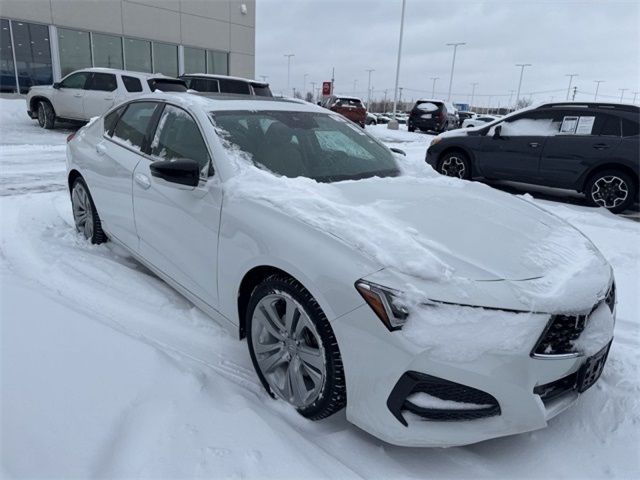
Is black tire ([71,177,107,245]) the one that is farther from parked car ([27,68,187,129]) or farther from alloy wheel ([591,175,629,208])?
parked car ([27,68,187,129])

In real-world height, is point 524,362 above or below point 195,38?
below

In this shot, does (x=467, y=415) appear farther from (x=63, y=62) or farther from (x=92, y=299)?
(x=63, y=62)

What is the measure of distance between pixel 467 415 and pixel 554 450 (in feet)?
2.06

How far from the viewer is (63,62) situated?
1847 centimetres

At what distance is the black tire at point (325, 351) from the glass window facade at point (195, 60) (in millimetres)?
23170

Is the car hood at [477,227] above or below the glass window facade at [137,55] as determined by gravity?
below

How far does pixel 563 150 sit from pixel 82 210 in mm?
6760

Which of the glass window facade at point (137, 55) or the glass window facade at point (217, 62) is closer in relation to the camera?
the glass window facade at point (137, 55)

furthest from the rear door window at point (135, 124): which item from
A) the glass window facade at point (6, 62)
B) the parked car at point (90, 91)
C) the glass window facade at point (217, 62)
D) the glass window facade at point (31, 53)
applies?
the glass window facade at point (217, 62)

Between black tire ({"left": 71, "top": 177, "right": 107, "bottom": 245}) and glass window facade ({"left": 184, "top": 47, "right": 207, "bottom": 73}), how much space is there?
2039cm

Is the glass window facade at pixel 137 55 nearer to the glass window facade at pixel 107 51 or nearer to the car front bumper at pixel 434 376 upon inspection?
the glass window facade at pixel 107 51

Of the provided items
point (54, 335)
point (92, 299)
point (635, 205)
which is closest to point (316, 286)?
point (54, 335)

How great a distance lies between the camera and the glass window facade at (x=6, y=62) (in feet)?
55.3

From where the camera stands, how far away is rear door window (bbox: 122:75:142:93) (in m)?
12.4
